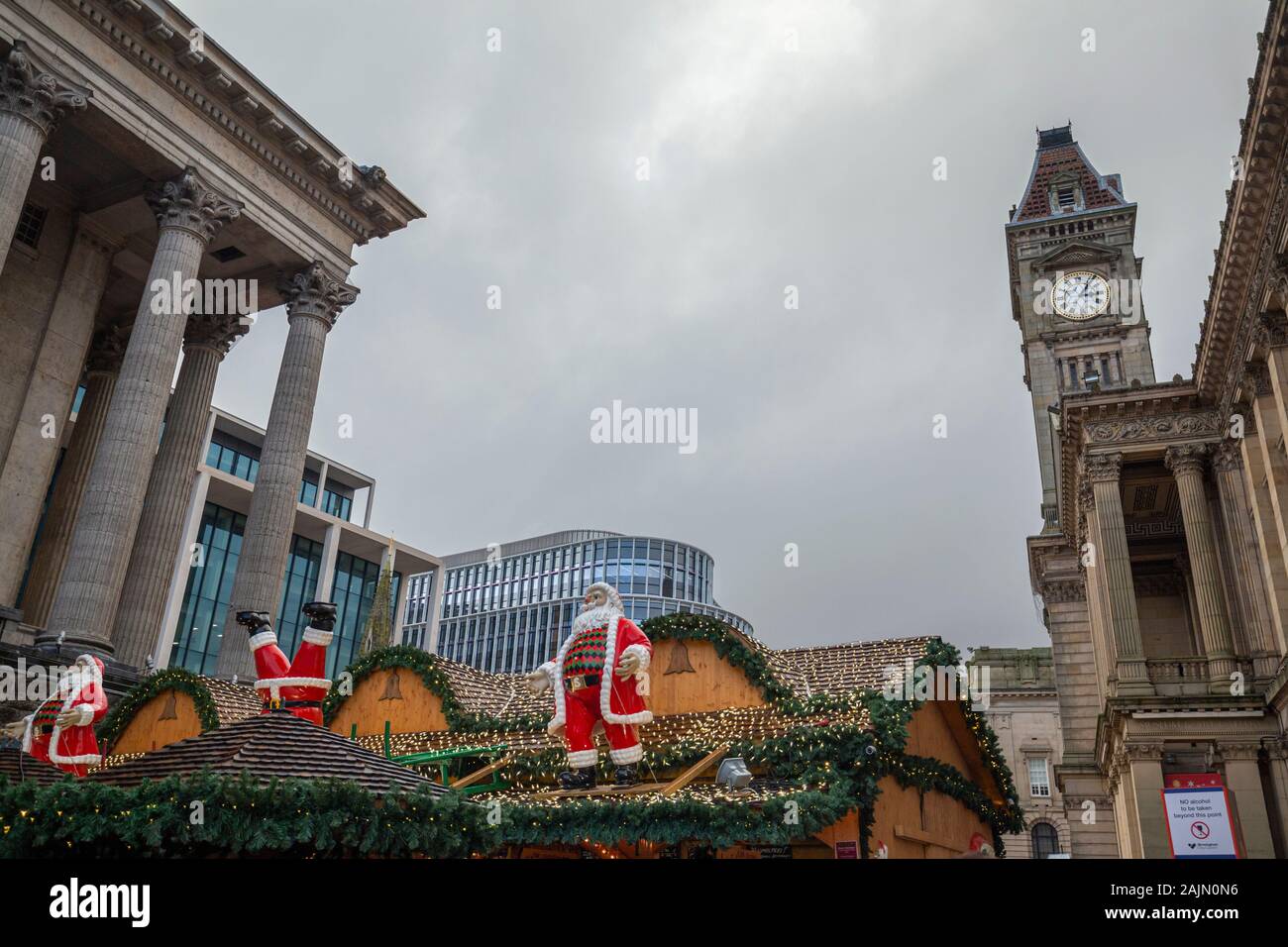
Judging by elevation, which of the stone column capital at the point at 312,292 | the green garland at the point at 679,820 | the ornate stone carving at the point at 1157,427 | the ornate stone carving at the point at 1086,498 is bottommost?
the green garland at the point at 679,820

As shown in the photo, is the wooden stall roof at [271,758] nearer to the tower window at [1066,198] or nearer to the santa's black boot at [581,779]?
the santa's black boot at [581,779]

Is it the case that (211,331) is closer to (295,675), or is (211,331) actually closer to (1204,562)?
(295,675)

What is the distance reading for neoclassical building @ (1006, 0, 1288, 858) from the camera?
2417 centimetres

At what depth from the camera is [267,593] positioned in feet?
87.2

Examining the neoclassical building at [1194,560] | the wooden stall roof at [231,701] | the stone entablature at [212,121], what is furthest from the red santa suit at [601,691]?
the stone entablature at [212,121]

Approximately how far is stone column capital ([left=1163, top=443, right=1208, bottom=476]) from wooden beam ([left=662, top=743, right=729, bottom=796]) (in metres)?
28.7

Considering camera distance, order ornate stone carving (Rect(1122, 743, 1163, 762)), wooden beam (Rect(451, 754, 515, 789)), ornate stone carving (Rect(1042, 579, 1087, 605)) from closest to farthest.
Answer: wooden beam (Rect(451, 754, 515, 789)) < ornate stone carving (Rect(1122, 743, 1163, 762)) < ornate stone carving (Rect(1042, 579, 1087, 605))

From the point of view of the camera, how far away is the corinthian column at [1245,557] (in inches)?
1181

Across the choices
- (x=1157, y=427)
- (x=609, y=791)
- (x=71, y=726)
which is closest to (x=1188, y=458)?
(x=1157, y=427)

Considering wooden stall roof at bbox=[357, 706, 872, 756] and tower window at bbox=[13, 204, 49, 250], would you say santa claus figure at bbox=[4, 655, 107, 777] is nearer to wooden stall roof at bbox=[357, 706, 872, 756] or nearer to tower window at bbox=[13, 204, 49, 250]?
wooden stall roof at bbox=[357, 706, 872, 756]

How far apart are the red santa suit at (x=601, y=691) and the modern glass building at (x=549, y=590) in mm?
93204

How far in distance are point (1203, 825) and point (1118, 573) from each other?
1331 cm

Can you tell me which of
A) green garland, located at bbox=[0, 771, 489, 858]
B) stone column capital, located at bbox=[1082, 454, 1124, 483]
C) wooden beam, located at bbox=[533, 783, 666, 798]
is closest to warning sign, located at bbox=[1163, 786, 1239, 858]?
stone column capital, located at bbox=[1082, 454, 1124, 483]
